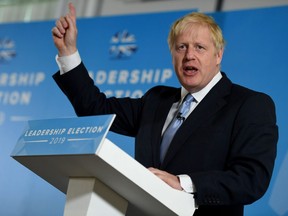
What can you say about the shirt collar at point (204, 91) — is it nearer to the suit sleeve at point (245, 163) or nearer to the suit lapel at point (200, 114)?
the suit lapel at point (200, 114)

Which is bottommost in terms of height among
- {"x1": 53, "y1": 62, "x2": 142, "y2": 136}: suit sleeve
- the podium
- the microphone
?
the podium

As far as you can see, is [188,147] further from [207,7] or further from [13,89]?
[13,89]

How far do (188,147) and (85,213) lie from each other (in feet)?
1.29

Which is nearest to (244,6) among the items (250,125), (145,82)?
(145,82)

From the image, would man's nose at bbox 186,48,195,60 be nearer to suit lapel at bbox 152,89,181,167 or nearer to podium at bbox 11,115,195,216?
suit lapel at bbox 152,89,181,167

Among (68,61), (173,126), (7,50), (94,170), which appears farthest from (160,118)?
(7,50)

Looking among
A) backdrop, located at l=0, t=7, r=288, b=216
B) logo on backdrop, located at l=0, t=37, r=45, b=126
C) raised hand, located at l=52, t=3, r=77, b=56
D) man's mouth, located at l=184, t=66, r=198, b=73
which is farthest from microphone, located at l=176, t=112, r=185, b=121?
logo on backdrop, located at l=0, t=37, r=45, b=126

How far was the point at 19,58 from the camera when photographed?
12.3 feet

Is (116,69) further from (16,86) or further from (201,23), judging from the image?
(201,23)

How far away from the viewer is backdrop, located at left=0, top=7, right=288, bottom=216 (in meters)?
2.80

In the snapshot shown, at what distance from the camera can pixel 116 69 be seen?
336cm

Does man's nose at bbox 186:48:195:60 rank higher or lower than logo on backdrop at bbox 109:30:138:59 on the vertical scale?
lower

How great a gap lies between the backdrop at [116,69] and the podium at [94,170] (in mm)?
1327

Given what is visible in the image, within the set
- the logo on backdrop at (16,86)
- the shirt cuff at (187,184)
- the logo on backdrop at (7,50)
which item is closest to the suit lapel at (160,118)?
the shirt cuff at (187,184)
